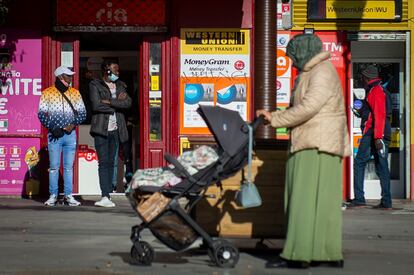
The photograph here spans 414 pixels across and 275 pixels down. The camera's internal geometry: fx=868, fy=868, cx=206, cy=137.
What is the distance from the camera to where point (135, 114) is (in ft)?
47.6

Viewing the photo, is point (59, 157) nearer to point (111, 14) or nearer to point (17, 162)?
point (17, 162)

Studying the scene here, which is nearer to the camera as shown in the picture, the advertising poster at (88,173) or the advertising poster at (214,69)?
the advertising poster at (214,69)

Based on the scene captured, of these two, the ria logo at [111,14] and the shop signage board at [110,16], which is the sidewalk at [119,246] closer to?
the shop signage board at [110,16]

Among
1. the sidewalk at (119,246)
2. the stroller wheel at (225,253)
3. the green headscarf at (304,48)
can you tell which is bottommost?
the sidewalk at (119,246)

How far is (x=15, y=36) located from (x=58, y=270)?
7.46 m

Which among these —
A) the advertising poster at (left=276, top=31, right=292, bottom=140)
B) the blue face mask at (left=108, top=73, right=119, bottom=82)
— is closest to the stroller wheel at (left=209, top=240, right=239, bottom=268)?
the blue face mask at (left=108, top=73, right=119, bottom=82)

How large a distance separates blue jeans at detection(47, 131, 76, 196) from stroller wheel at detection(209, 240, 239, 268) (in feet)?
18.5

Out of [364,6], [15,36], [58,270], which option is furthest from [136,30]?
[58,270]

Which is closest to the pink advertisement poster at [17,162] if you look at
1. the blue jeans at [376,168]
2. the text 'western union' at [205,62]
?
the text 'western union' at [205,62]

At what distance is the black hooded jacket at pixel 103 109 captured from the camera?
40.2 ft

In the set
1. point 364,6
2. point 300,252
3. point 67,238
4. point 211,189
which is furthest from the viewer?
point 364,6

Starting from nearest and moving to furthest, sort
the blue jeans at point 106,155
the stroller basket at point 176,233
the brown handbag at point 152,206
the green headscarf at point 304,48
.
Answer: the brown handbag at point 152,206
the stroller basket at point 176,233
the green headscarf at point 304,48
the blue jeans at point 106,155

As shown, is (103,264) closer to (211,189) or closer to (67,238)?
(211,189)

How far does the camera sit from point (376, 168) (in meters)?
12.6
